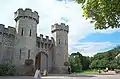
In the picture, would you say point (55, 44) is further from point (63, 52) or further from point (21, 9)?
point (21, 9)

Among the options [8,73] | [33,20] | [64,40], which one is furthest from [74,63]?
[8,73]

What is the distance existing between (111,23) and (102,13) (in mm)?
788

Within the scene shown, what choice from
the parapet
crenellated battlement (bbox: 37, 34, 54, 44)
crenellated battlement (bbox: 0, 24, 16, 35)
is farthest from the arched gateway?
the parapet

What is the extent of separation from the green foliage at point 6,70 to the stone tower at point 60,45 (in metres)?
10.5

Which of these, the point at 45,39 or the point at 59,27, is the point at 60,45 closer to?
the point at 45,39

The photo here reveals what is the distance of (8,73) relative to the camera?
1016 inches

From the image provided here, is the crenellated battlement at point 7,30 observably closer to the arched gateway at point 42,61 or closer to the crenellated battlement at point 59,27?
the arched gateway at point 42,61

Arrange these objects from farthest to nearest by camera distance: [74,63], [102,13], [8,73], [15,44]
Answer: [74,63] < [15,44] < [8,73] < [102,13]

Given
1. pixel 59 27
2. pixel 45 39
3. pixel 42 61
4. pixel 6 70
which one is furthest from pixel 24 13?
pixel 42 61

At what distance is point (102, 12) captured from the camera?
9406 millimetres

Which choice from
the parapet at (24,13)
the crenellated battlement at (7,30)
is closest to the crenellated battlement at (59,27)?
the parapet at (24,13)

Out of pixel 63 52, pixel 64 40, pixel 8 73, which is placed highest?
pixel 64 40

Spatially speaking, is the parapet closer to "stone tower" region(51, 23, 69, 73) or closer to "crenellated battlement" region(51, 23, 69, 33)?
"crenellated battlement" region(51, 23, 69, 33)

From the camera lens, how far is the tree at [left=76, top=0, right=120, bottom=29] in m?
8.49
